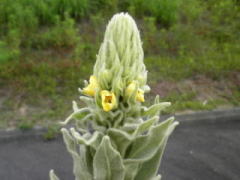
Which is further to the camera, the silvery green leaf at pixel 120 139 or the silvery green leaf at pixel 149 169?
the silvery green leaf at pixel 149 169

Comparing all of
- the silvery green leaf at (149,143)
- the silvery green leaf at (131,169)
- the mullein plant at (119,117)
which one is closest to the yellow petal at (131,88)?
the mullein plant at (119,117)

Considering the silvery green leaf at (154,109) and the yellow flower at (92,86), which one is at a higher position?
the yellow flower at (92,86)

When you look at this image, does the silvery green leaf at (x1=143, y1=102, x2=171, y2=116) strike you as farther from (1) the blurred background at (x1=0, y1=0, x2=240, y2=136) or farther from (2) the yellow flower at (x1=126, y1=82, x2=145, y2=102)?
(1) the blurred background at (x1=0, y1=0, x2=240, y2=136)

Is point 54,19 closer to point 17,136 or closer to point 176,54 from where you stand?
point 176,54

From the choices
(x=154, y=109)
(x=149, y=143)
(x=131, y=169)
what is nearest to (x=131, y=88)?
(x=154, y=109)

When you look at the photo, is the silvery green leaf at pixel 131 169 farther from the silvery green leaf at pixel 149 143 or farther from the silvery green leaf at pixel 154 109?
the silvery green leaf at pixel 154 109

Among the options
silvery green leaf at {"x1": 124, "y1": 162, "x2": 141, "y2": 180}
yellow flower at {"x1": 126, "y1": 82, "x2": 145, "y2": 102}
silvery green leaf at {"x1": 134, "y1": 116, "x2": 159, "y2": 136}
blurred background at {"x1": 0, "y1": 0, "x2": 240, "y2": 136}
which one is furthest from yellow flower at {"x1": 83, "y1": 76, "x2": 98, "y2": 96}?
blurred background at {"x1": 0, "y1": 0, "x2": 240, "y2": 136}
